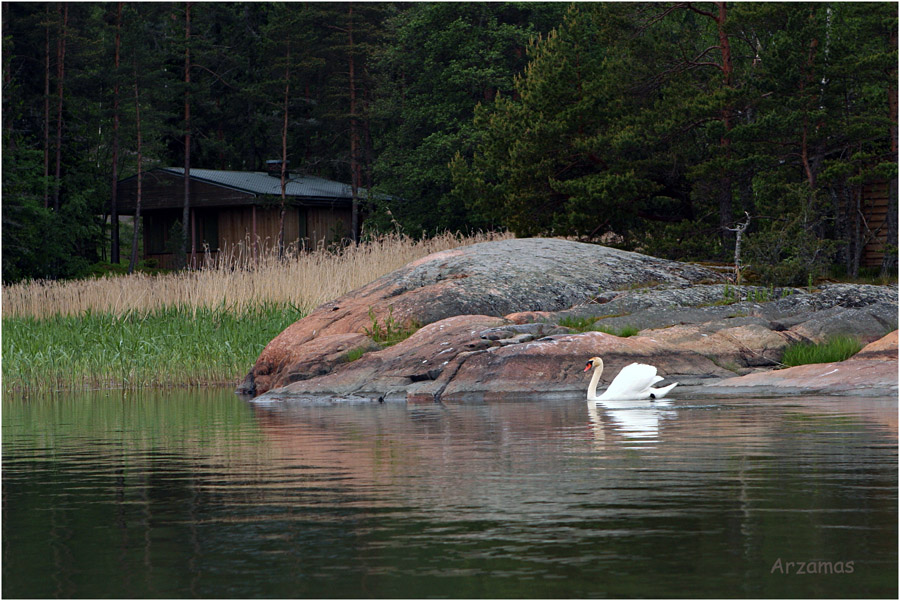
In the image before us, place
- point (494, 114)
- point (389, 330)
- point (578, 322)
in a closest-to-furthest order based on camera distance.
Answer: point (578, 322) < point (389, 330) < point (494, 114)

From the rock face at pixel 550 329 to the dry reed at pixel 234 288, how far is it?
3817 mm

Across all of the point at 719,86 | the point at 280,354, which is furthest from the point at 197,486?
the point at 719,86

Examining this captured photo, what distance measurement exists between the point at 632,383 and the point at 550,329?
10.7 ft

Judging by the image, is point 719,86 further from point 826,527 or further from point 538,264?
point 826,527

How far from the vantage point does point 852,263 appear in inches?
1088

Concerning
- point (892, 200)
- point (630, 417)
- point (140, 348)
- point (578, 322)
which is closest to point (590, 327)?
point (578, 322)

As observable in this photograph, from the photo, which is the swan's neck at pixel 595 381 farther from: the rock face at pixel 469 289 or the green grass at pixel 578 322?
the rock face at pixel 469 289

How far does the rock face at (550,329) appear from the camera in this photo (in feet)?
48.1

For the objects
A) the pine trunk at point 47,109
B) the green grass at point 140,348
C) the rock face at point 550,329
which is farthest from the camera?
the pine trunk at point 47,109

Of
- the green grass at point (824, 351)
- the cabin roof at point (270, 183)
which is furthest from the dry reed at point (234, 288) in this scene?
the cabin roof at point (270, 183)

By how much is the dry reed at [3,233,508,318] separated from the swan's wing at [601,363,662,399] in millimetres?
10681

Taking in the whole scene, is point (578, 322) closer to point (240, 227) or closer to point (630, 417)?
point (630, 417)

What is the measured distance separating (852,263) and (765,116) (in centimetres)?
561

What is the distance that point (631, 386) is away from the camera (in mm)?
12906
